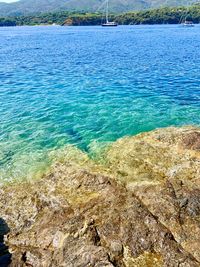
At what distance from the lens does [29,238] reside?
15.8 m

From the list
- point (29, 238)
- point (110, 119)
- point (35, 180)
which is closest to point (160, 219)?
point (29, 238)

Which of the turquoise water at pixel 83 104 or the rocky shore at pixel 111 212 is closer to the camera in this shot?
the rocky shore at pixel 111 212

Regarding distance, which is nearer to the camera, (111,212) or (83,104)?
(111,212)

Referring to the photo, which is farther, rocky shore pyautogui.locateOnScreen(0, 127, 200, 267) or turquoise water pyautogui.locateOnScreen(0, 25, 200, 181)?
turquoise water pyautogui.locateOnScreen(0, 25, 200, 181)

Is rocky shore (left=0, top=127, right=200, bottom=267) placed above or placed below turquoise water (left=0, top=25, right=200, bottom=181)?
above

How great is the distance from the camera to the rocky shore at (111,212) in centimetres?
1417

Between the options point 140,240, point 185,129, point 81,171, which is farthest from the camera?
point 185,129

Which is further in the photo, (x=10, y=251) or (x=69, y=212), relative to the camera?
(x=69, y=212)

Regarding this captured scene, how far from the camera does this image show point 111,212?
637 inches

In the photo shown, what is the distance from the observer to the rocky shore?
14.2 metres

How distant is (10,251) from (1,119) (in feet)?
61.4

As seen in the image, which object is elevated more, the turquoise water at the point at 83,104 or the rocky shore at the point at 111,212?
the rocky shore at the point at 111,212

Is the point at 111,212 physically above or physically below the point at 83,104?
above

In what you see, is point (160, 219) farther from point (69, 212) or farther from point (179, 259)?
point (69, 212)
